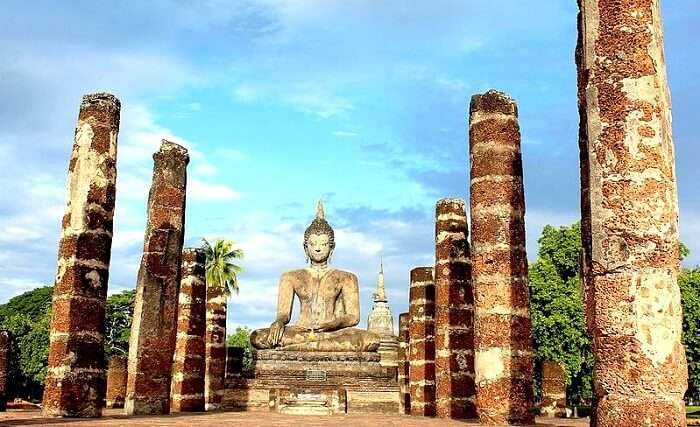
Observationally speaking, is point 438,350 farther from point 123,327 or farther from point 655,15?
point 123,327

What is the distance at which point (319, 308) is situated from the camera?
2397cm

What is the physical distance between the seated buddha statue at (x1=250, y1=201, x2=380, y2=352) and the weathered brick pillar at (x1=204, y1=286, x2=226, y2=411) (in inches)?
42.6

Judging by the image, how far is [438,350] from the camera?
689 inches

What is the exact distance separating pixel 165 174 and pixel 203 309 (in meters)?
4.42

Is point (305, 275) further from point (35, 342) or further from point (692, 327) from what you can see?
point (35, 342)

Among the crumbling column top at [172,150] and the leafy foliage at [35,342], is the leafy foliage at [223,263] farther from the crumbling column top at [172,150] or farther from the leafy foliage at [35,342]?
the crumbling column top at [172,150]

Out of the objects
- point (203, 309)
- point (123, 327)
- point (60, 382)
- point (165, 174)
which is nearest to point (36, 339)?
point (123, 327)

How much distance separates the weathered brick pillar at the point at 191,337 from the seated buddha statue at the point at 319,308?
306cm

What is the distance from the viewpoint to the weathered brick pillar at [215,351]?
71.5ft

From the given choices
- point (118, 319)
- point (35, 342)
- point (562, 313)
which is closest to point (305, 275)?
point (562, 313)

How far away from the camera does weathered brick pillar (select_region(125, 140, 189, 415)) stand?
15141 millimetres

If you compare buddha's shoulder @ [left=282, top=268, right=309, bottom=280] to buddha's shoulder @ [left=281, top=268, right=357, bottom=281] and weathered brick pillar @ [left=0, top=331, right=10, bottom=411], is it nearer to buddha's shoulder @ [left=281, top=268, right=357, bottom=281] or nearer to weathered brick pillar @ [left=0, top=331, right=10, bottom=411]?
buddha's shoulder @ [left=281, top=268, right=357, bottom=281]

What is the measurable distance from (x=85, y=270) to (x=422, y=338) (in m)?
8.95

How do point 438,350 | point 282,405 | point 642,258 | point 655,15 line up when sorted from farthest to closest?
point 282,405, point 438,350, point 655,15, point 642,258
